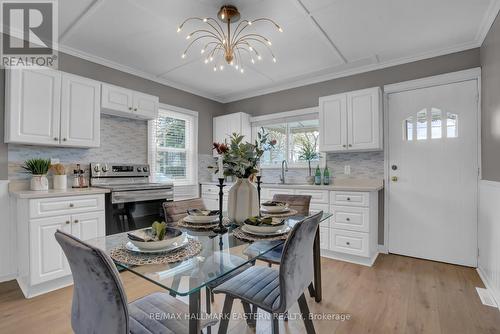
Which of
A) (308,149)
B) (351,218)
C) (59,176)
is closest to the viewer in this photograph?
(59,176)

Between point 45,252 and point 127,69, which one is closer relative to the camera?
point 45,252

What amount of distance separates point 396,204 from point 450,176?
2.14 ft

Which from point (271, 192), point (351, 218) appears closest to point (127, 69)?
point (271, 192)

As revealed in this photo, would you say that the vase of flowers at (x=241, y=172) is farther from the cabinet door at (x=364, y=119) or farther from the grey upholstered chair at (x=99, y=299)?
the cabinet door at (x=364, y=119)

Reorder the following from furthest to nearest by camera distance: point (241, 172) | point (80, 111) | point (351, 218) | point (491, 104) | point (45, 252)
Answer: point (351, 218) < point (80, 111) < point (491, 104) < point (45, 252) < point (241, 172)

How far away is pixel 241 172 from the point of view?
161 cm

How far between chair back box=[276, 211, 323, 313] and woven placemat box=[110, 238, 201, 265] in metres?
0.41

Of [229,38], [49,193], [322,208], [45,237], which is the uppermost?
[229,38]

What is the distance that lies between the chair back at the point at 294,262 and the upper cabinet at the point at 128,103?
9.15ft

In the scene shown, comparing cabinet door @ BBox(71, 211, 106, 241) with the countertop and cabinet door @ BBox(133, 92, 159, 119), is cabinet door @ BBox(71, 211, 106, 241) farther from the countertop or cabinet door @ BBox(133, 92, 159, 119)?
the countertop

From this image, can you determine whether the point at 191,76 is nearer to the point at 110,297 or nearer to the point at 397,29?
the point at 397,29

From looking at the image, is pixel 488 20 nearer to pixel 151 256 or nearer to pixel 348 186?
pixel 348 186

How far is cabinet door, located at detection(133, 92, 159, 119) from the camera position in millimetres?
3240

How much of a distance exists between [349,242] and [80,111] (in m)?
3.37
